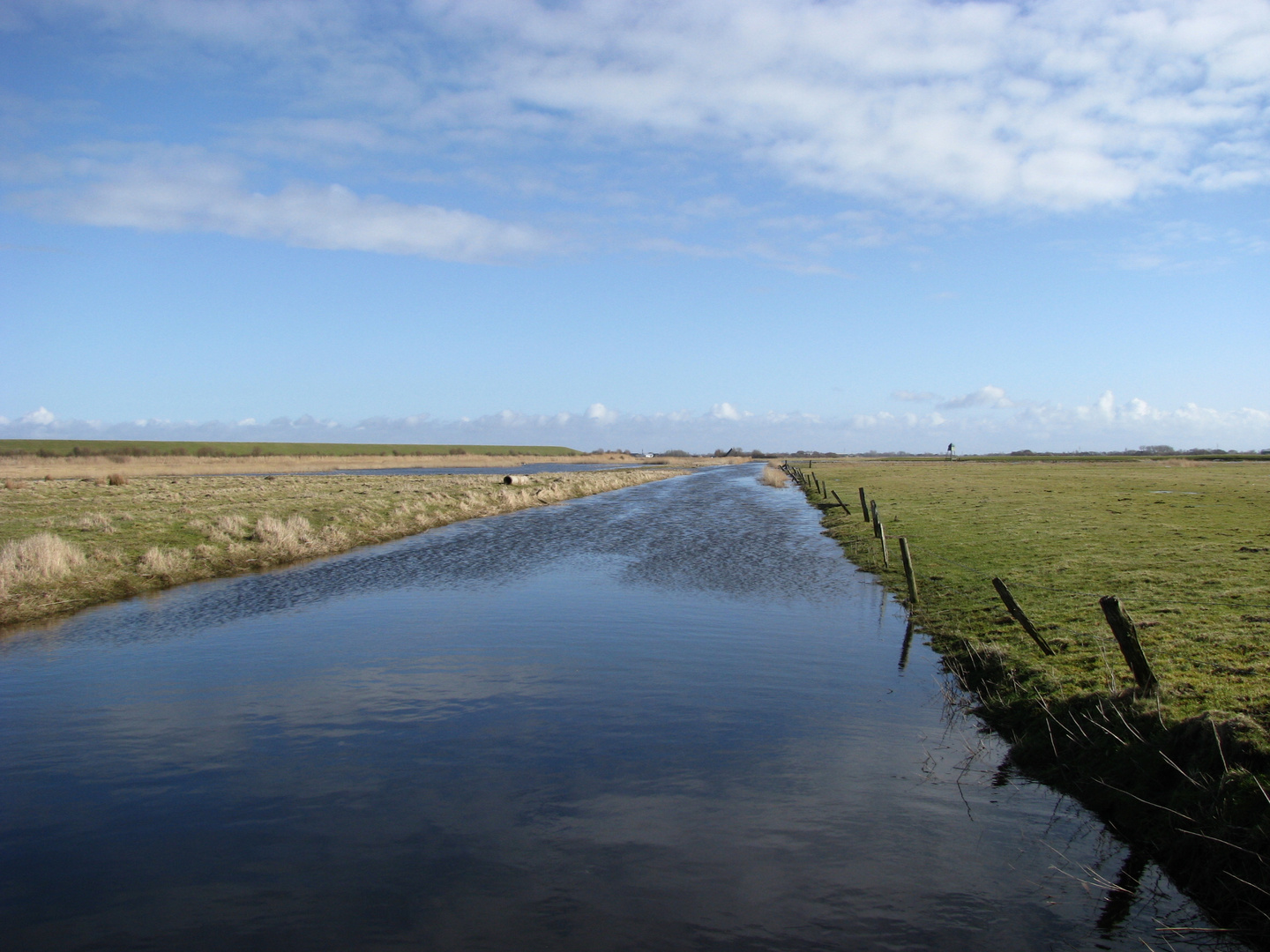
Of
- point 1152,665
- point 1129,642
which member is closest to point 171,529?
point 1129,642

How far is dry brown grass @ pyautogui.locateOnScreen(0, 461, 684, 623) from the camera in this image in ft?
69.4

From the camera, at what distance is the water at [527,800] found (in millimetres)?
6422

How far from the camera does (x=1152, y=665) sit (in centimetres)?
1068

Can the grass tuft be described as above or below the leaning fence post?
below

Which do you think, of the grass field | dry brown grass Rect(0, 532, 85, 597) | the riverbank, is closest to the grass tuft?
dry brown grass Rect(0, 532, 85, 597)

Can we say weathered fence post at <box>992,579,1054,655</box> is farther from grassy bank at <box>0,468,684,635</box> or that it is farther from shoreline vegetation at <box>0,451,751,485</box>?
shoreline vegetation at <box>0,451,751,485</box>

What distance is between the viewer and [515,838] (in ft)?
25.3

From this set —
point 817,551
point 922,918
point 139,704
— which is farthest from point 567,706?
point 817,551

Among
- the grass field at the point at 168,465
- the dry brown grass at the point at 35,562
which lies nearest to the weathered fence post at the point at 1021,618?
the dry brown grass at the point at 35,562

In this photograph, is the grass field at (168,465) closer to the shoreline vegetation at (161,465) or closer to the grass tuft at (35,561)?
the shoreline vegetation at (161,465)

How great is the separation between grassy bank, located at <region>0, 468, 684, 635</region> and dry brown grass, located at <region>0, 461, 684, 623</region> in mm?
48

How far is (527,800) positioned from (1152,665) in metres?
9.20

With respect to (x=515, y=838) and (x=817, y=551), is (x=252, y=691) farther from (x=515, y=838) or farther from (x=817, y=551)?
(x=817, y=551)

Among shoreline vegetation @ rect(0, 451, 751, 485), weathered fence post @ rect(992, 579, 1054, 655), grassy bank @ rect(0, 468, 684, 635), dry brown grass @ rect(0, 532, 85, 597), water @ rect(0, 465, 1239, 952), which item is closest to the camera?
water @ rect(0, 465, 1239, 952)
